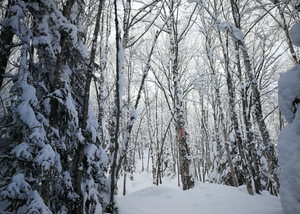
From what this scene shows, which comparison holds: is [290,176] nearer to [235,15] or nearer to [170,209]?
[170,209]

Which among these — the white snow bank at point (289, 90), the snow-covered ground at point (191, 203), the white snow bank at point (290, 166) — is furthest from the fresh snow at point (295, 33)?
the snow-covered ground at point (191, 203)

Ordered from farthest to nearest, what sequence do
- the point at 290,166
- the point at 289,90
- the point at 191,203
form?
1. the point at 191,203
2. the point at 289,90
3. the point at 290,166

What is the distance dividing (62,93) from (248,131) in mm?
5773

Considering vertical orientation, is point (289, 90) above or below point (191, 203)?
above

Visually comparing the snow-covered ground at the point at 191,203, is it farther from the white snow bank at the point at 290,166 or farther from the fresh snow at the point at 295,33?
the fresh snow at the point at 295,33

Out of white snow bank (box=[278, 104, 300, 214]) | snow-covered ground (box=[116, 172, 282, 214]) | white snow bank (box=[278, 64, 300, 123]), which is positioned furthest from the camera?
snow-covered ground (box=[116, 172, 282, 214])

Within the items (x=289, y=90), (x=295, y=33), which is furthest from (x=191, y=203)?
(x=295, y=33)

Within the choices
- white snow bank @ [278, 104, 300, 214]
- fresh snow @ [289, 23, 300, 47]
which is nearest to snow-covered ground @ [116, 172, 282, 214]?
white snow bank @ [278, 104, 300, 214]

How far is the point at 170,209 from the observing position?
3371mm

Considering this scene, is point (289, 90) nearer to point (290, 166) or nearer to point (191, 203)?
point (290, 166)

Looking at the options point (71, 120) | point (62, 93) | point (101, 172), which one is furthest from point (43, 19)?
point (101, 172)

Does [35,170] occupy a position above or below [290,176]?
above

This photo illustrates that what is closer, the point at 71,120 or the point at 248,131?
the point at 71,120

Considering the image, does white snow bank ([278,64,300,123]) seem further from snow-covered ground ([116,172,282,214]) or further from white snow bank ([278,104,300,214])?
snow-covered ground ([116,172,282,214])
